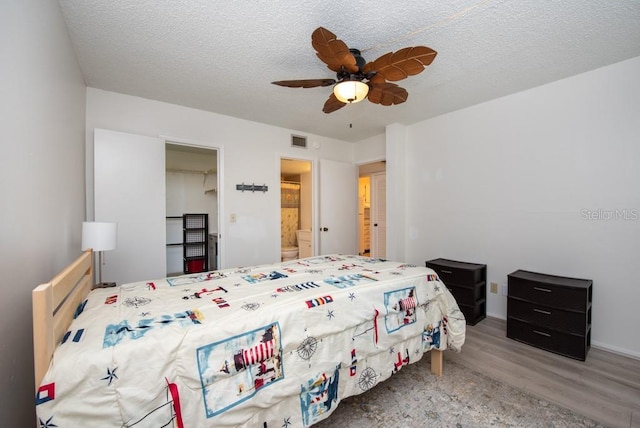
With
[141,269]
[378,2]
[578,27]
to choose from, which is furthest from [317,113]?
[141,269]

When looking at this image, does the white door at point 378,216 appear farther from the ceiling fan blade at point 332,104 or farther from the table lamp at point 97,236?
the table lamp at point 97,236

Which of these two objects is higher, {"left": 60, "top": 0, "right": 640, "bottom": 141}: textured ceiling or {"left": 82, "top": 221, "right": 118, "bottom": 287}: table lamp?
{"left": 60, "top": 0, "right": 640, "bottom": 141}: textured ceiling

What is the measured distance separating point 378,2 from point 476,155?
2.28 m

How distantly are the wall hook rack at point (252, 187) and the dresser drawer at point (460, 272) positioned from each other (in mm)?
2441

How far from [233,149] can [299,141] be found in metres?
1.08

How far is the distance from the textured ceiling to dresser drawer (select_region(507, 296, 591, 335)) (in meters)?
2.15

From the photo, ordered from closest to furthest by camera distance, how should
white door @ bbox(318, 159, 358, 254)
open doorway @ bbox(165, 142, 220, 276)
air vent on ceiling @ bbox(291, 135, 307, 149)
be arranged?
air vent on ceiling @ bbox(291, 135, 307, 149)
white door @ bbox(318, 159, 358, 254)
open doorway @ bbox(165, 142, 220, 276)

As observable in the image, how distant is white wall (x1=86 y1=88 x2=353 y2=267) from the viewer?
2779mm

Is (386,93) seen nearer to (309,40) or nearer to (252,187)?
(309,40)

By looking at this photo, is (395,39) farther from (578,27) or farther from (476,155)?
(476,155)

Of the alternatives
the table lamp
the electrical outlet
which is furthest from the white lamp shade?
the electrical outlet

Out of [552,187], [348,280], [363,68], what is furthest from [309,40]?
[552,187]

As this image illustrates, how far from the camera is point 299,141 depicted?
415 cm

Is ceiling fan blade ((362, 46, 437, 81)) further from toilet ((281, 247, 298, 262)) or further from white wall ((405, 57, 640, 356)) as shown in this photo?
toilet ((281, 247, 298, 262))
